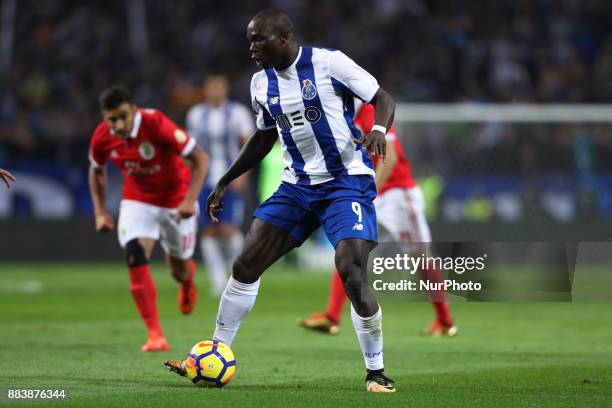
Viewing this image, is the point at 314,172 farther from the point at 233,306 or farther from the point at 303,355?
the point at 303,355

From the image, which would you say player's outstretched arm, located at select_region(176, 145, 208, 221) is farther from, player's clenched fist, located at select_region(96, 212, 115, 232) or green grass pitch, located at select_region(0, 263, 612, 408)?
green grass pitch, located at select_region(0, 263, 612, 408)

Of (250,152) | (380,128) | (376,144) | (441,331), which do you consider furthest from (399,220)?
(376,144)

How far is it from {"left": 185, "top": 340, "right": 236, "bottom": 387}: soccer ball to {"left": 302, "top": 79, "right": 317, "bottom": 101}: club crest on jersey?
1580 mm

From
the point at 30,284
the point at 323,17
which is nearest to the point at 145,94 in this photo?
the point at 323,17

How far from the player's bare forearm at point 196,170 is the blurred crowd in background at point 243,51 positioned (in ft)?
33.0

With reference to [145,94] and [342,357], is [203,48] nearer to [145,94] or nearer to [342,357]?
[145,94]

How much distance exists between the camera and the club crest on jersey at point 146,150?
31.9 feet

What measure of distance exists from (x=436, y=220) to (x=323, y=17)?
662 centimetres

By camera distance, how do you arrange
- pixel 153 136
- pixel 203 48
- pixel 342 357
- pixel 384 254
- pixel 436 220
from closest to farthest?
1. pixel 384 254
2. pixel 342 357
3. pixel 153 136
4. pixel 436 220
5. pixel 203 48

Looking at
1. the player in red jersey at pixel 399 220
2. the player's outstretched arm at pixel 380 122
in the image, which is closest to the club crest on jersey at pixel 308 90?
the player's outstretched arm at pixel 380 122

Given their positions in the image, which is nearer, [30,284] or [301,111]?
[301,111]

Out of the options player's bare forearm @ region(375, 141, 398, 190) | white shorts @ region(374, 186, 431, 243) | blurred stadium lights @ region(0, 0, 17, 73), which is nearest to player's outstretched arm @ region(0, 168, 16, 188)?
player's bare forearm @ region(375, 141, 398, 190)

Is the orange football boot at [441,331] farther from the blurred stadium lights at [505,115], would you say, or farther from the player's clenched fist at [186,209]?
the blurred stadium lights at [505,115]

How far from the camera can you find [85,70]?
72.1 ft
